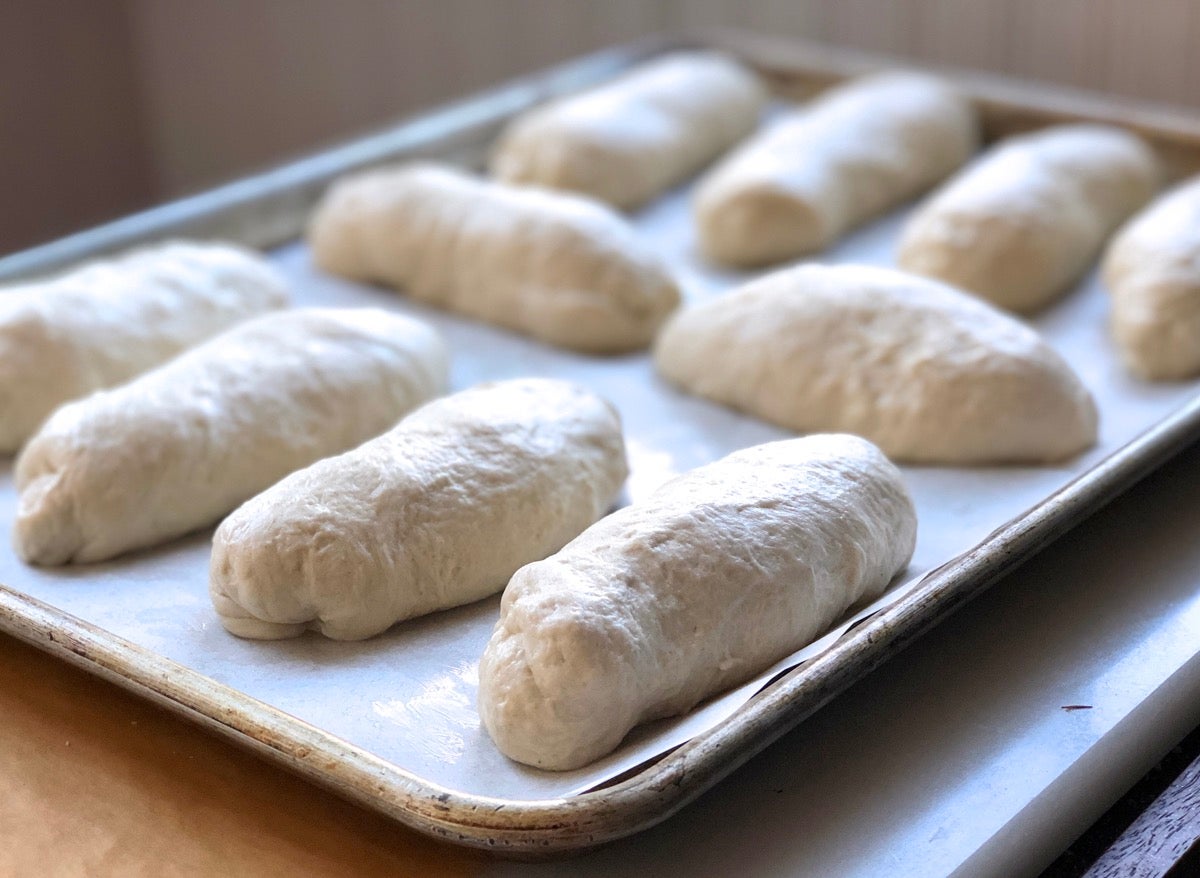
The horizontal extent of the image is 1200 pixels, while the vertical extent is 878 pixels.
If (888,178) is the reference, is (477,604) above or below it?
below

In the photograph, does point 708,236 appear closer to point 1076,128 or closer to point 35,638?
point 1076,128

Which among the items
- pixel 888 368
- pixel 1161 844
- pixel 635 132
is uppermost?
pixel 635 132

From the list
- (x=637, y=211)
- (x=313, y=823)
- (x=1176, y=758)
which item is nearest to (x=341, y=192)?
(x=637, y=211)

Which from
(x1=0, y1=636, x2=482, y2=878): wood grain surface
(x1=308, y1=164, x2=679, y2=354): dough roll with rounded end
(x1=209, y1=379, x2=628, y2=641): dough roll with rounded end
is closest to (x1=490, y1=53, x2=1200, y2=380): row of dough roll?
(x1=308, y1=164, x2=679, y2=354): dough roll with rounded end

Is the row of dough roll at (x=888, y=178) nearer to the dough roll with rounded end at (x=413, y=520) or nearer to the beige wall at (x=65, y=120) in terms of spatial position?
the dough roll with rounded end at (x=413, y=520)

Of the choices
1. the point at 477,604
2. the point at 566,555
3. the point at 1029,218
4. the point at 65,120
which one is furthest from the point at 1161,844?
the point at 65,120

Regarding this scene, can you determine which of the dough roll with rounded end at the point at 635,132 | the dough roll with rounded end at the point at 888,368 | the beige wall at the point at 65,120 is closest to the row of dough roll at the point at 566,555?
the dough roll with rounded end at the point at 888,368

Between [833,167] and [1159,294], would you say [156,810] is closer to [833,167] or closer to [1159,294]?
[1159,294]
